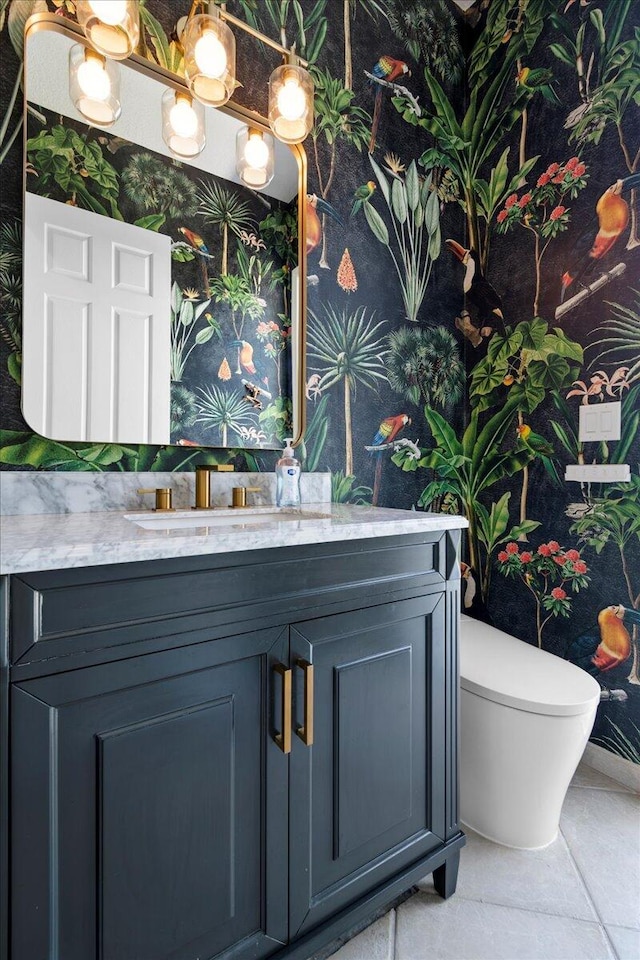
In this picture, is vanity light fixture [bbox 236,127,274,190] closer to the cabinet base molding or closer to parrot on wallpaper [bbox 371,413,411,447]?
parrot on wallpaper [bbox 371,413,411,447]

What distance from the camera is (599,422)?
5.55 ft

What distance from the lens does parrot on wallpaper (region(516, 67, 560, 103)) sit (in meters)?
1.82

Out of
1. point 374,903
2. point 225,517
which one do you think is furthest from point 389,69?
point 374,903

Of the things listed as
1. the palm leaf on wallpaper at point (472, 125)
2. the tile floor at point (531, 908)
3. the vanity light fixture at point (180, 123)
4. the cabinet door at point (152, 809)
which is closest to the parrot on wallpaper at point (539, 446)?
the palm leaf on wallpaper at point (472, 125)

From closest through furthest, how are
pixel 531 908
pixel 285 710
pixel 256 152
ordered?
pixel 285 710 → pixel 531 908 → pixel 256 152

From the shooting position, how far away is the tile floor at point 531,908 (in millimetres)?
1100

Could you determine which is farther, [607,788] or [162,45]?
[607,788]

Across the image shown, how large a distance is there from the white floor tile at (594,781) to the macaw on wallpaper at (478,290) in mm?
1674

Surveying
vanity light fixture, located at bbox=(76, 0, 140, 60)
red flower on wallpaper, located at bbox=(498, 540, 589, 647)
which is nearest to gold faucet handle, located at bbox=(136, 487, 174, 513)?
vanity light fixture, located at bbox=(76, 0, 140, 60)

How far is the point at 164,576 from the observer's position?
2.63 ft

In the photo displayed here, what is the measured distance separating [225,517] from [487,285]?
1471 millimetres

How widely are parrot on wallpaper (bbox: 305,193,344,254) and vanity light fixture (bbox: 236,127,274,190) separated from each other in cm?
18

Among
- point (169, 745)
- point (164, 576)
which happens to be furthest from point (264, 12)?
point (169, 745)

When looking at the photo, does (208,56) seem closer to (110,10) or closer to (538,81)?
(110,10)
